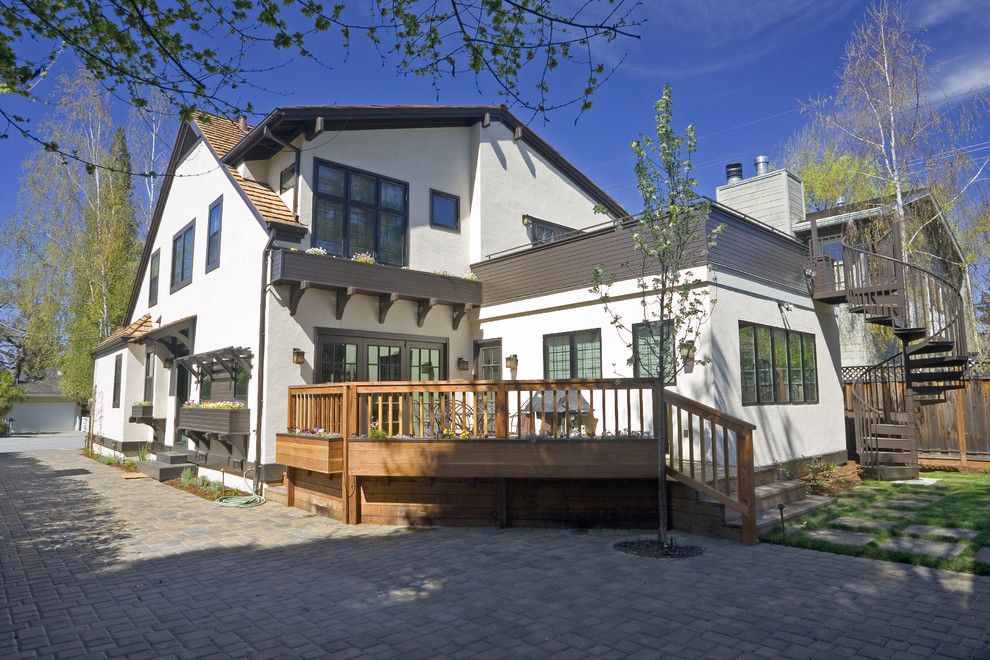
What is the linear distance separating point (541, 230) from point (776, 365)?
652 cm

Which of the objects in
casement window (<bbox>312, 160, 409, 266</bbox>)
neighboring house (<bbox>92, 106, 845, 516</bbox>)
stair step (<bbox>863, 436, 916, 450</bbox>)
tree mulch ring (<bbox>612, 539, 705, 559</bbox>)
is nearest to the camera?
tree mulch ring (<bbox>612, 539, 705, 559</bbox>)

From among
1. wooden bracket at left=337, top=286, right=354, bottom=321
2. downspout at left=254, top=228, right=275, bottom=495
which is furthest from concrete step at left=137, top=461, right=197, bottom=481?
wooden bracket at left=337, top=286, right=354, bottom=321

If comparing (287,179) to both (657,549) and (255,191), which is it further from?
(657,549)

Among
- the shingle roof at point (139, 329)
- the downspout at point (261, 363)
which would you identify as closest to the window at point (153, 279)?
the shingle roof at point (139, 329)

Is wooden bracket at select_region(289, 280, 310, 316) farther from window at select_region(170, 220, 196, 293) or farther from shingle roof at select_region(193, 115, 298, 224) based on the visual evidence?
window at select_region(170, 220, 196, 293)

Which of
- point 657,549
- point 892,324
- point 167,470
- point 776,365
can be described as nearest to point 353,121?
point 167,470

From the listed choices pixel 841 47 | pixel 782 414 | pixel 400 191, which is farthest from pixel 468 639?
pixel 841 47

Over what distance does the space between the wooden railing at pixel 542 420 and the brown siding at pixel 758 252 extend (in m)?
2.67

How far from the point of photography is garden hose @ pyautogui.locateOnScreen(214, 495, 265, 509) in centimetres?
924

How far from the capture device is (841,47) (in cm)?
1670

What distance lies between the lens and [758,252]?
32.6ft

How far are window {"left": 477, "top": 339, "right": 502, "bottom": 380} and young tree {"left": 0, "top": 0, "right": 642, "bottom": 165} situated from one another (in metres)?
7.64

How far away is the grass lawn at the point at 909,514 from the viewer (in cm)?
593

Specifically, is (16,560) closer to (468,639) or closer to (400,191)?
(468,639)
